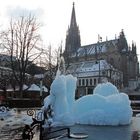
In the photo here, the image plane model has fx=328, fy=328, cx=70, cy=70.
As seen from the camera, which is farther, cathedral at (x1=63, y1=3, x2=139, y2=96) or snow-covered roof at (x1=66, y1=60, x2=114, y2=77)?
cathedral at (x1=63, y1=3, x2=139, y2=96)

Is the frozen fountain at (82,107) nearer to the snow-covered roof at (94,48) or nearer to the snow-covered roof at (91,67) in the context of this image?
the snow-covered roof at (91,67)

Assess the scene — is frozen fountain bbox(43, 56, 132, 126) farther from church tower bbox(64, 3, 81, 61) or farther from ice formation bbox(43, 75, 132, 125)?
church tower bbox(64, 3, 81, 61)

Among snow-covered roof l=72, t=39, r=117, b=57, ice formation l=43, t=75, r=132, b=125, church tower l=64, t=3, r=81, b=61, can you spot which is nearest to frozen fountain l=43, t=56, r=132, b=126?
ice formation l=43, t=75, r=132, b=125

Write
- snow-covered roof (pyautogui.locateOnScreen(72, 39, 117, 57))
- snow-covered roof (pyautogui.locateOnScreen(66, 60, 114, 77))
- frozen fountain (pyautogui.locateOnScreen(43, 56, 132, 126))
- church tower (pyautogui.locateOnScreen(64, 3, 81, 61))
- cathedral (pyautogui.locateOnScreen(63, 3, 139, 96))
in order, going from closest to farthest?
frozen fountain (pyautogui.locateOnScreen(43, 56, 132, 126)), snow-covered roof (pyautogui.locateOnScreen(66, 60, 114, 77)), cathedral (pyautogui.locateOnScreen(63, 3, 139, 96)), snow-covered roof (pyautogui.locateOnScreen(72, 39, 117, 57)), church tower (pyautogui.locateOnScreen(64, 3, 81, 61))

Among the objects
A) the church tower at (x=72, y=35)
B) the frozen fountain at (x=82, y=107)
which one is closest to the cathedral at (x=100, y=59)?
the church tower at (x=72, y=35)

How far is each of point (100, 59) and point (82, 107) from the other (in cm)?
9698

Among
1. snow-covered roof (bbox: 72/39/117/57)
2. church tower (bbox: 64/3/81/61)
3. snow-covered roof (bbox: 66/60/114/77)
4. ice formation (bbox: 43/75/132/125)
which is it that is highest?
church tower (bbox: 64/3/81/61)

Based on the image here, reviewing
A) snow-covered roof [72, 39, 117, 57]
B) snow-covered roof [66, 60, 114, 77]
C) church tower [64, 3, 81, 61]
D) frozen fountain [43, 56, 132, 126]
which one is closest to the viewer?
Answer: frozen fountain [43, 56, 132, 126]

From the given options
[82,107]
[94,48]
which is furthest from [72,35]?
[82,107]

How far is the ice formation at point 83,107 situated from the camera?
57.2ft

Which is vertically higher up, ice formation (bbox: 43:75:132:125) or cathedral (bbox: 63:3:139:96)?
cathedral (bbox: 63:3:139:96)

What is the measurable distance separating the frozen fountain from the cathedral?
77.3 m

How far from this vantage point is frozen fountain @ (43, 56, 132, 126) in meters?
17.4

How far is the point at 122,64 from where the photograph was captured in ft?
A: 383
